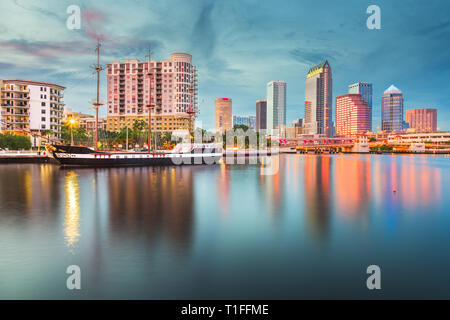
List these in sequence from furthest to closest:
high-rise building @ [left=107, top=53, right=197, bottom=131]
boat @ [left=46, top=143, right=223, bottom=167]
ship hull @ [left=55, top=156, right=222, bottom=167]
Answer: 1. high-rise building @ [left=107, top=53, right=197, bottom=131]
2. ship hull @ [left=55, top=156, right=222, bottom=167]
3. boat @ [left=46, top=143, right=223, bottom=167]

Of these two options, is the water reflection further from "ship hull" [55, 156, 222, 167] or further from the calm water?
"ship hull" [55, 156, 222, 167]

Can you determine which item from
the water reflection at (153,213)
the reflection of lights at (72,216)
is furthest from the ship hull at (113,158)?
the water reflection at (153,213)

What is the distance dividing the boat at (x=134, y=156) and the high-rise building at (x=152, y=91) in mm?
94342

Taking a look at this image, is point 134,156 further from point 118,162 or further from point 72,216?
point 72,216

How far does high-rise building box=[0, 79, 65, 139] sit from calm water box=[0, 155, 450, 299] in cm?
9176

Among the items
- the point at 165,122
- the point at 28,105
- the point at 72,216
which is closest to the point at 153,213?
the point at 72,216

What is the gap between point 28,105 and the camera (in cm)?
9944

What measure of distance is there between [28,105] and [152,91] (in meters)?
73.9

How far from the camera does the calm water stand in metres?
8.48

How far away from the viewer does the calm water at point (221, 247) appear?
8477 millimetres

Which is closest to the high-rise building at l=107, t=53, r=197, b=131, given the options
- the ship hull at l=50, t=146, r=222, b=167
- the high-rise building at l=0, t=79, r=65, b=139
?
the high-rise building at l=0, t=79, r=65, b=139

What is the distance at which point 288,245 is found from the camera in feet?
40.4

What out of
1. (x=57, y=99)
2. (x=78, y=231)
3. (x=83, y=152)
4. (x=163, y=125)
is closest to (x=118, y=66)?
(x=163, y=125)

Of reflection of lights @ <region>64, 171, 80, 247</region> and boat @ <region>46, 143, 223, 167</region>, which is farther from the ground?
boat @ <region>46, 143, 223, 167</region>
